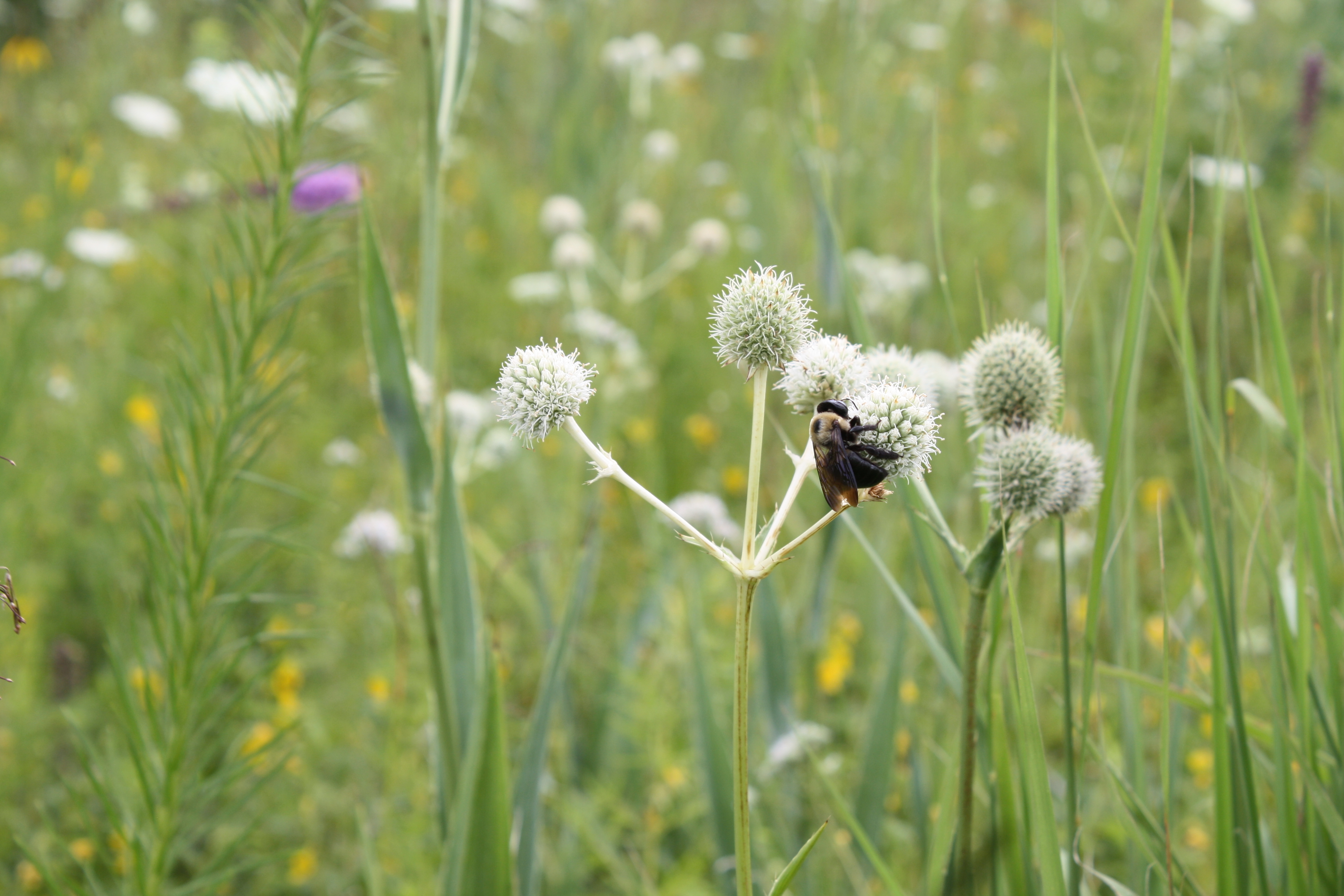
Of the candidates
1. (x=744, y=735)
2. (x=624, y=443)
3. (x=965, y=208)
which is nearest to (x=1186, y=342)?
(x=744, y=735)

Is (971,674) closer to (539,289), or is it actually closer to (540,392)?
(540,392)

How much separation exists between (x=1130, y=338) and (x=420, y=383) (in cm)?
73

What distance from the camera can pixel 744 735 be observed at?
0.60 meters

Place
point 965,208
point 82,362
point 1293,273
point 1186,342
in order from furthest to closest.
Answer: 1. point 965,208
2. point 82,362
3. point 1293,273
4. point 1186,342

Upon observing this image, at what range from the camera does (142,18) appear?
16.3ft

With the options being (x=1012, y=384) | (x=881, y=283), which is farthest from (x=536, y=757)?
(x=881, y=283)

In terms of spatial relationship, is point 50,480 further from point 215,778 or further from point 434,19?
point 434,19

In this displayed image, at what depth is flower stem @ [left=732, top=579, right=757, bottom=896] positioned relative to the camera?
58 cm

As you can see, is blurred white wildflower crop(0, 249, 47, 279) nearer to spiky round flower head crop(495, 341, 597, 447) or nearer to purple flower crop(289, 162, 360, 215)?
purple flower crop(289, 162, 360, 215)

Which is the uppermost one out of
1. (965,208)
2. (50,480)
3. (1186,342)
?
(965,208)

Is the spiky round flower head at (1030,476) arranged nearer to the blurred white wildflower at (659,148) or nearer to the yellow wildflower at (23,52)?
the blurred white wildflower at (659,148)

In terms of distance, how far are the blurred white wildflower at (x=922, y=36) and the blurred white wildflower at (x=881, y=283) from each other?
7.26 ft

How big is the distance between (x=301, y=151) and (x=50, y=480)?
2.10 meters

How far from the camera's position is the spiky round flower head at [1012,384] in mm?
771
